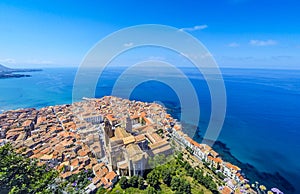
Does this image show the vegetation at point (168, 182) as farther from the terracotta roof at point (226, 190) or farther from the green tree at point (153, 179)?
the terracotta roof at point (226, 190)

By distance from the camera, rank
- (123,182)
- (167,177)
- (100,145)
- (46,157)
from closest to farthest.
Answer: (123,182) → (167,177) → (46,157) → (100,145)

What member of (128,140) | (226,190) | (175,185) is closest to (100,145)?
(128,140)

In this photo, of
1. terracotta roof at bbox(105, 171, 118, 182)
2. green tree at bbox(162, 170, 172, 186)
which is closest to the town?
terracotta roof at bbox(105, 171, 118, 182)

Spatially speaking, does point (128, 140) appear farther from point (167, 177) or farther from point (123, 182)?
point (167, 177)

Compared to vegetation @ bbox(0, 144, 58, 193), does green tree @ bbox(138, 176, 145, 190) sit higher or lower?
lower

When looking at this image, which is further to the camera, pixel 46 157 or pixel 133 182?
pixel 46 157

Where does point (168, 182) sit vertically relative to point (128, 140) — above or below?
below

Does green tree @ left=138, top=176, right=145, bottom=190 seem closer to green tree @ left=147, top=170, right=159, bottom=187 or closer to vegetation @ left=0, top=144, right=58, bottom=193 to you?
green tree @ left=147, top=170, right=159, bottom=187

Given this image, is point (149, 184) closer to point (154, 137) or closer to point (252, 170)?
point (154, 137)

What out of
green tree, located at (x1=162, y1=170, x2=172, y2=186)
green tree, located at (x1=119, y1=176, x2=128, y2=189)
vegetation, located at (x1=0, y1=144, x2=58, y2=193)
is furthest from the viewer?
green tree, located at (x1=162, y1=170, x2=172, y2=186)
